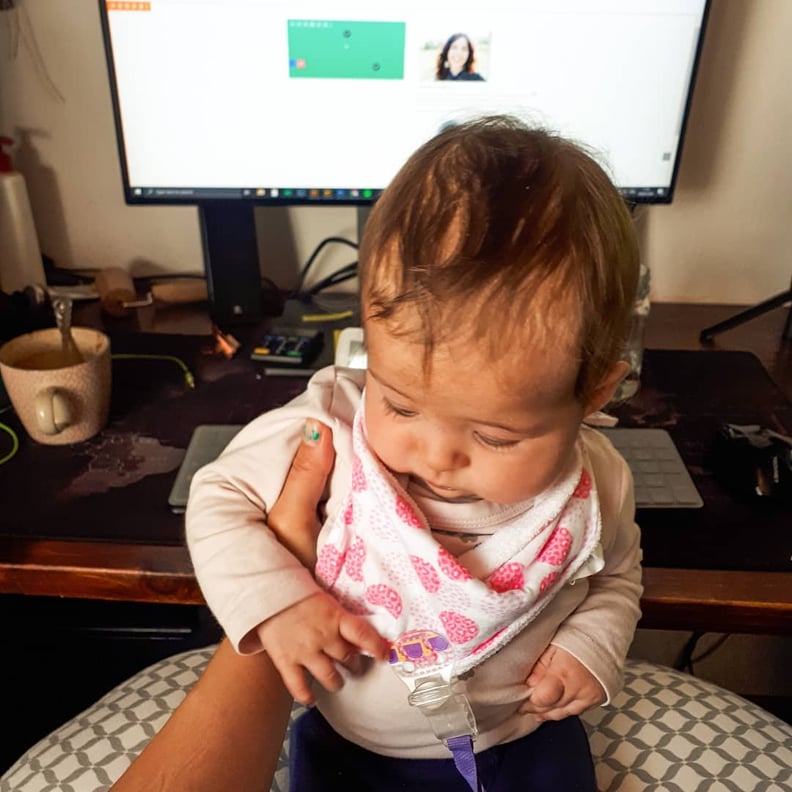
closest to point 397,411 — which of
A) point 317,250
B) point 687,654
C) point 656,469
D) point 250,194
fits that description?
point 656,469

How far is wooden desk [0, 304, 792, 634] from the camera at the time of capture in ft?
2.30

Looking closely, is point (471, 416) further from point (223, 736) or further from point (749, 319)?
point (749, 319)

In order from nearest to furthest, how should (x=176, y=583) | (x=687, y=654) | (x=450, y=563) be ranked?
(x=450, y=563) < (x=176, y=583) < (x=687, y=654)

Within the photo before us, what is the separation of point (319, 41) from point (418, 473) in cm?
65

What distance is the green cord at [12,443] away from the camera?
0.85 meters

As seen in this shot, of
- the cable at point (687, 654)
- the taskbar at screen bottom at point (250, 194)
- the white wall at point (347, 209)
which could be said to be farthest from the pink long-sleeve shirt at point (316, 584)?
the cable at point (687, 654)

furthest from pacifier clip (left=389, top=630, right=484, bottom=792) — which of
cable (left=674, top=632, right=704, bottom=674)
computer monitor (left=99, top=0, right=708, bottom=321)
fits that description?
cable (left=674, top=632, right=704, bottom=674)

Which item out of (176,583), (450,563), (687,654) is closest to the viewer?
(450,563)

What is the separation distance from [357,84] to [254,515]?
24.4 inches

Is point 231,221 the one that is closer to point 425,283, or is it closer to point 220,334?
point 220,334

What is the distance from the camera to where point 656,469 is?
2.76 ft

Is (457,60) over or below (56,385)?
over

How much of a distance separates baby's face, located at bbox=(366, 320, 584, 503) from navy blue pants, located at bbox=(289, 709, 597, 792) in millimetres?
261

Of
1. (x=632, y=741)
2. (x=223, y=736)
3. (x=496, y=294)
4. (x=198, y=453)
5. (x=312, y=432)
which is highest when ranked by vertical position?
(x=496, y=294)
